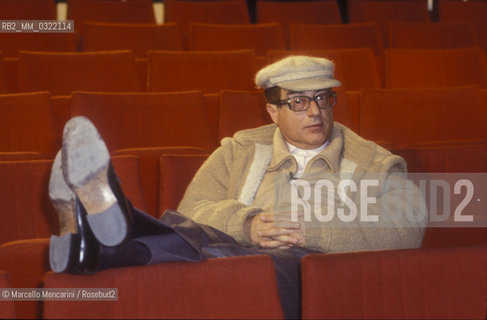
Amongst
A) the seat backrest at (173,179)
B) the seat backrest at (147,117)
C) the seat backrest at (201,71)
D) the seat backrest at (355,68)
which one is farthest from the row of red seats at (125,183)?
the seat backrest at (355,68)

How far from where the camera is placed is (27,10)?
191 centimetres

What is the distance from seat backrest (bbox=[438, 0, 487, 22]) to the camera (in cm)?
226

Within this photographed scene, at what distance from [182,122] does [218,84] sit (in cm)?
33

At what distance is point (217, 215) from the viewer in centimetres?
81

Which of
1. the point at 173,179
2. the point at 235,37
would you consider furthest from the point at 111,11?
the point at 173,179

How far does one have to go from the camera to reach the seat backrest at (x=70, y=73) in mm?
1483

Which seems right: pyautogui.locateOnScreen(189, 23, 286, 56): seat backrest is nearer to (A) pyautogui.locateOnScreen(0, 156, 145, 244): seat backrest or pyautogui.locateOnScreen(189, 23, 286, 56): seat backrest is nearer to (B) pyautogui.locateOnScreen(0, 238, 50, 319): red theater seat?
(A) pyautogui.locateOnScreen(0, 156, 145, 244): seat backrest

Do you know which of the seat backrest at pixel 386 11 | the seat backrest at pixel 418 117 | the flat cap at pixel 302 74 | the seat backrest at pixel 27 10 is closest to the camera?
the flat cap at pixel 302 74

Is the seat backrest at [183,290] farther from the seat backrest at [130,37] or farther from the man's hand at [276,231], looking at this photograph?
the seat backrest at [130,37]

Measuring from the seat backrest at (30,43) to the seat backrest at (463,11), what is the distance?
1306 mm

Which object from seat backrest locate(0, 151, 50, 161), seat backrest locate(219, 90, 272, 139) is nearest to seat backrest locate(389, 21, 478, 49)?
seat backrest locate(219, 90, 272, 139)

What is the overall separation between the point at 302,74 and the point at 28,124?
0.60m

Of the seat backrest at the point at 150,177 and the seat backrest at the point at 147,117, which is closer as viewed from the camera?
the seat backrest at the point at 150,177

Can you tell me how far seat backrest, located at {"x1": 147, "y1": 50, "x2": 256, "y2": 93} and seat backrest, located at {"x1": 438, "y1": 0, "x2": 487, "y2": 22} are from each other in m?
1.01
